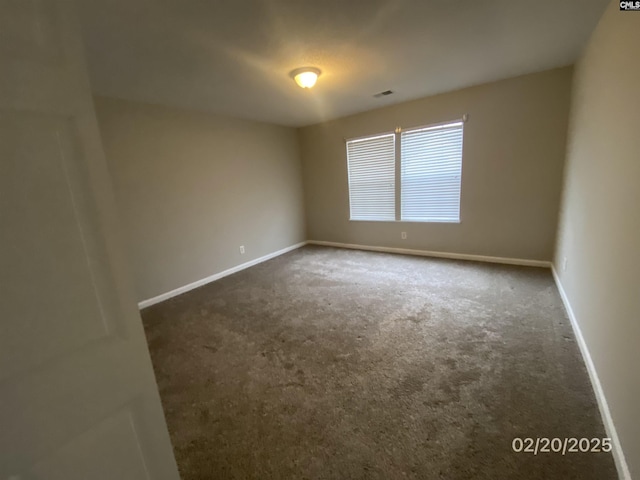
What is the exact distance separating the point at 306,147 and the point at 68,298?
519 cm

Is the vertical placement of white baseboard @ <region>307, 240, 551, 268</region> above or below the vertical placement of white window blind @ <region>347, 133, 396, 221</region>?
below

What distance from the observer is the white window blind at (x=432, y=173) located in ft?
13.4

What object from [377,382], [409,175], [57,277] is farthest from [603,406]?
[409,175]

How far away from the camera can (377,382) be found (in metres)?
1.90

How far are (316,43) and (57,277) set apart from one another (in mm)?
2342

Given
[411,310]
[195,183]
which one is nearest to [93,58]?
[195,183]

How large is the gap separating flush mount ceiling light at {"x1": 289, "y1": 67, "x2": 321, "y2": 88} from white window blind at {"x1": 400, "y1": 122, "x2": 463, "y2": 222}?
2.14m

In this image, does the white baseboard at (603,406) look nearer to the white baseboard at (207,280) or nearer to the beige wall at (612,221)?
the beige wall at (612,221)

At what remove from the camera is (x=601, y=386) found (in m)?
1.64

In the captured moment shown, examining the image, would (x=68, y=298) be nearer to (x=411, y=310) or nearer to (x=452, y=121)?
(x=411, y=310)

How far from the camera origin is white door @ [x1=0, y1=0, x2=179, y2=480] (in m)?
0.58

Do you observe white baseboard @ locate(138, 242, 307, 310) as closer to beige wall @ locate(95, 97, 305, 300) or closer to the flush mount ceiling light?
beige wall @ locate(95, 97, 305, 300)

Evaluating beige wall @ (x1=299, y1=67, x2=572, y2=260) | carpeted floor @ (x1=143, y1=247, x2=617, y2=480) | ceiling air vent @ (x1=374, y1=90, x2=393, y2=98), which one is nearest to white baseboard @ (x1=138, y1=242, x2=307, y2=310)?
carpeted floor @ (x1=143, y1=247, x2=617, y2=480)

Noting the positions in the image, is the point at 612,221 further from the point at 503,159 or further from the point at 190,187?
the point at 190,187
